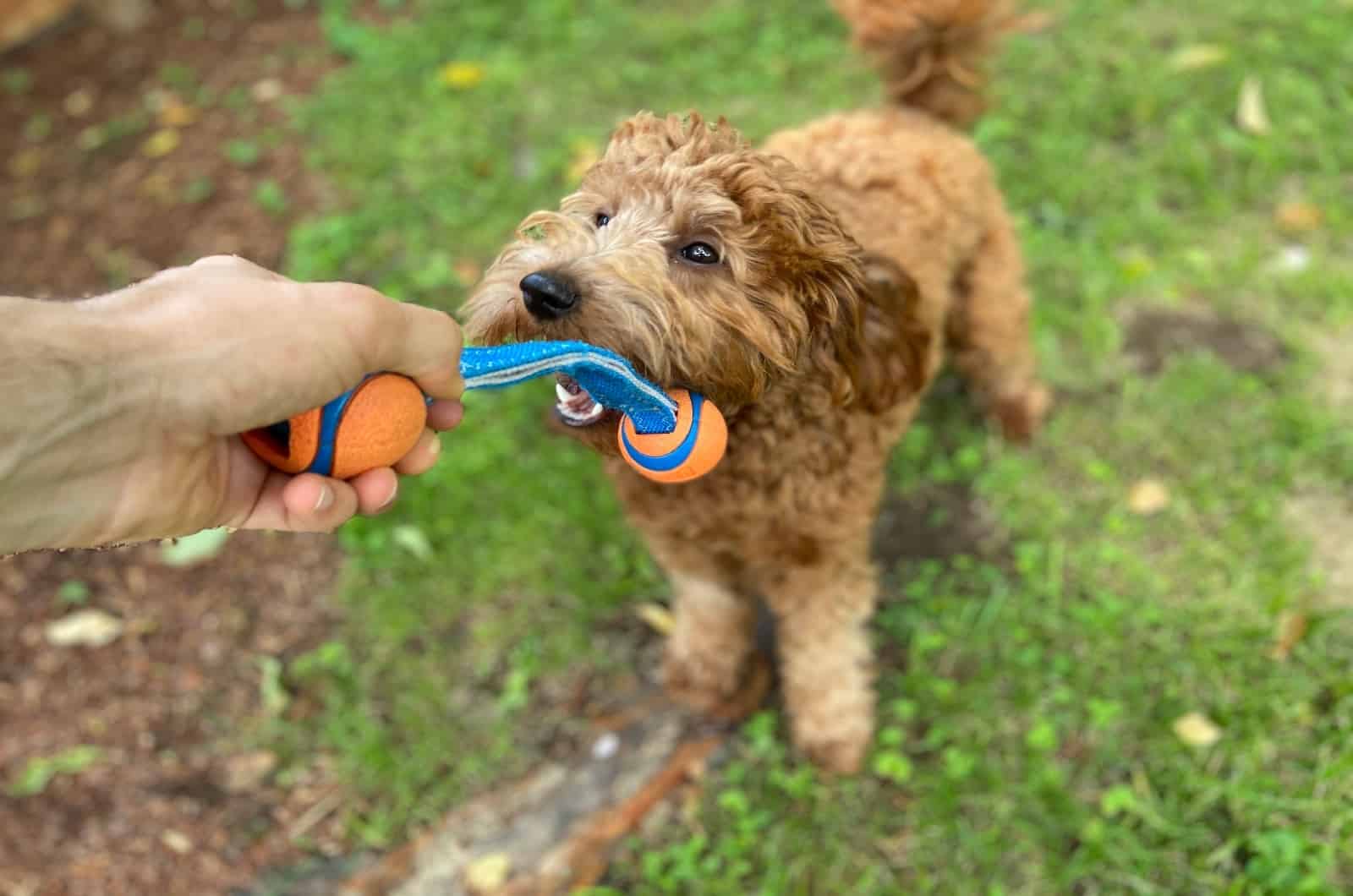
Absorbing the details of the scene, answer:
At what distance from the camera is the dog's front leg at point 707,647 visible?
2992mm

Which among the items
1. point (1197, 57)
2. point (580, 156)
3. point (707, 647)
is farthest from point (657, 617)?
point (1197, 57)

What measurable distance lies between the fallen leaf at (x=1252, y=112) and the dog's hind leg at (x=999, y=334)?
1.78m

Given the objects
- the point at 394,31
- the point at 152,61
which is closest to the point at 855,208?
the point at 394,31

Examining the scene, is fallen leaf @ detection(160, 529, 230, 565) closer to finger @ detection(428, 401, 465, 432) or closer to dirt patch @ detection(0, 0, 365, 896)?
dirt patch @ detection(0, 0, 365, 896)

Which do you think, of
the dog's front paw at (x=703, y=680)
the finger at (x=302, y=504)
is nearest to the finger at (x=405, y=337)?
the finger at (x=302, y=504)

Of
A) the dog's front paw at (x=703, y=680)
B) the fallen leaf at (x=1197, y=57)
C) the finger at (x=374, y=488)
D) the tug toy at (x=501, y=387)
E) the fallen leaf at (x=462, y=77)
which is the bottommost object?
the dog's front paw at (x=703, y=680)

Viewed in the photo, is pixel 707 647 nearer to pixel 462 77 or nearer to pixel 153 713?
pixel 153 713

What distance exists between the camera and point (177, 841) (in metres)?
2.94

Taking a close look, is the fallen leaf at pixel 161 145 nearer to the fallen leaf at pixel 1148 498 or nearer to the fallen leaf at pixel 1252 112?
the fallen leaf at pixel 1148 498

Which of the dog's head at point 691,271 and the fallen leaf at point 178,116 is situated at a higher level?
the dog's head at point 691,271

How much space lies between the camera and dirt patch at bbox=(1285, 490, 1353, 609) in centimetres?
303

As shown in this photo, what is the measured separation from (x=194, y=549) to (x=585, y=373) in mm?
2477

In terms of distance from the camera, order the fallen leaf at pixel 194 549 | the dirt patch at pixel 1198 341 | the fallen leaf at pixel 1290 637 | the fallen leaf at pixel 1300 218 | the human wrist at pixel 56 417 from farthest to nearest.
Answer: the fallen leaf at pixel 1300 218 → the dirt patch at pixel 1198 341 → the fallen leaf at pixel 194 549 → the fallen leaf at pixel 1290 637 → the human wrist at pixel 56 417

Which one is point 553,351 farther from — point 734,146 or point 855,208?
point 855,208
